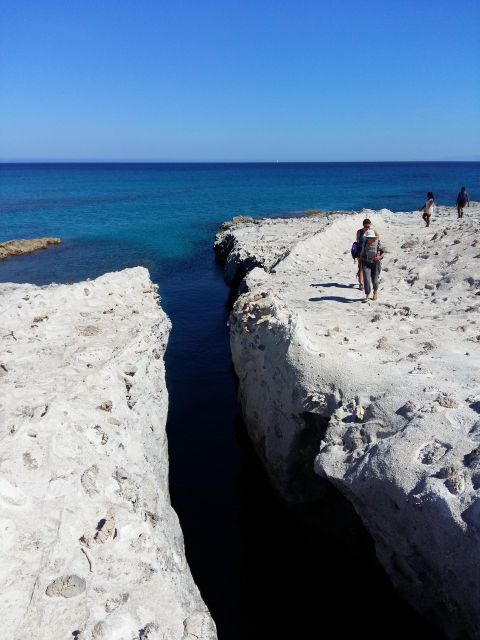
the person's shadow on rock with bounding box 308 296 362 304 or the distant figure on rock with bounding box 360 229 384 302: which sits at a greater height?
the distant figure on rock with bounding box 360 229 384 302

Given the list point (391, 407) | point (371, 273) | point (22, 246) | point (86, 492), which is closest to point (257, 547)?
point (391, 407)

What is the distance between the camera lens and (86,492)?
24.1 ft

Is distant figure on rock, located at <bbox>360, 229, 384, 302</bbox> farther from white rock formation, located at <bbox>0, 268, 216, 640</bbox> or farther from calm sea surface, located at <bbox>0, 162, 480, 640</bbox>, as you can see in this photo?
white rock formation, located at <bbox>0, 268, 216, 640</bbox>

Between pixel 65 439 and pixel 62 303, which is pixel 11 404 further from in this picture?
pixel 62 303

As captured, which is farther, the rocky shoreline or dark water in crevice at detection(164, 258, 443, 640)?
the rocky shoreline

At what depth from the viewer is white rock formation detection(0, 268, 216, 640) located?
5.92m

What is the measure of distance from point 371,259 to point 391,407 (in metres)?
6.53

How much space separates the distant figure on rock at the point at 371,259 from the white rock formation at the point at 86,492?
20.5 ft

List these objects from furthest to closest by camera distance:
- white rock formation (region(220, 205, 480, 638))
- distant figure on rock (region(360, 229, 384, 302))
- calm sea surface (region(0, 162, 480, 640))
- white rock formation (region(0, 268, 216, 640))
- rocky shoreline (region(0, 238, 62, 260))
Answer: rocky shoreline (region(0, 238, 62, 260))
distant figure on rock (region(360, 229, 384, 302))
calm sea surface (region(0, 162, 480, 640))
white rock formation (region(220, 205, 480, 638))
white rock formation (region(0, 268, 216, 640))

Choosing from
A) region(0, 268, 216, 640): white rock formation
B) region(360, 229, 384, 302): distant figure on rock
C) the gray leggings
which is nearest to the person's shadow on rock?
region(360, 229, 384, 302): distant figure on rock

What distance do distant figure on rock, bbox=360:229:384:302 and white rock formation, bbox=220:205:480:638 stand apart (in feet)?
1.84

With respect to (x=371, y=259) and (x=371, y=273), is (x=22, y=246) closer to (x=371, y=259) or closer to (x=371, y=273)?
(x=371, y=273)

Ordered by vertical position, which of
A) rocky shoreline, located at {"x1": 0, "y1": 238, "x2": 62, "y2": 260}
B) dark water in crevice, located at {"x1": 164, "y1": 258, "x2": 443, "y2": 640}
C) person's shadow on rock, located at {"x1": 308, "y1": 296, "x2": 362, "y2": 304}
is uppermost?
person's shadow on rock, located at {"x1": 308, "y1": 296, "x2": 362, "y2": 304}

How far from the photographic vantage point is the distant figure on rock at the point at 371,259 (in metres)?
13.9
